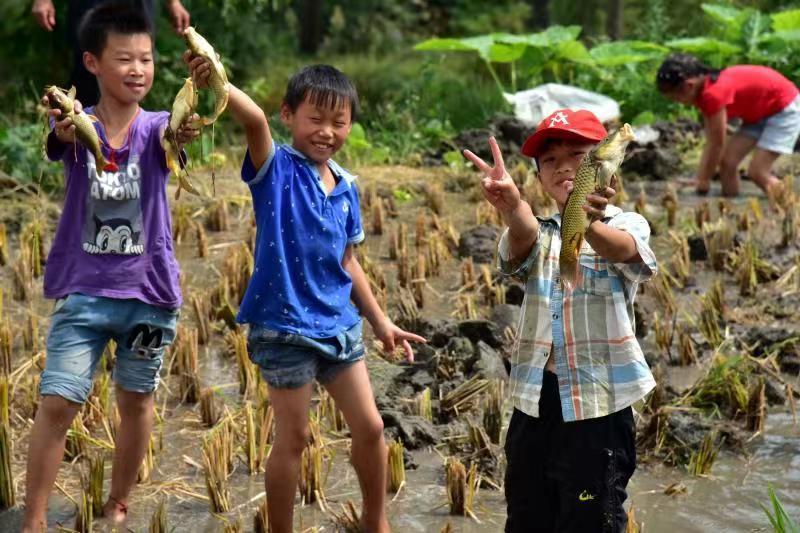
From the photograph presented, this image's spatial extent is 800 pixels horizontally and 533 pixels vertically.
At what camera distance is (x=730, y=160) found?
892 cm

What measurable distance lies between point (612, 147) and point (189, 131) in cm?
134

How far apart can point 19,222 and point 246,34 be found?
7.04 meters

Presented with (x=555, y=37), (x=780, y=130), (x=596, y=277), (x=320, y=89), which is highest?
(x=555, y=37)

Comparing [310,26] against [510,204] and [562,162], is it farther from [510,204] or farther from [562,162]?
[510,204]

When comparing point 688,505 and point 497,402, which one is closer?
point 688,505

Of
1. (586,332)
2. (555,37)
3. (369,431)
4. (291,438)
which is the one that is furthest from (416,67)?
(586,332)

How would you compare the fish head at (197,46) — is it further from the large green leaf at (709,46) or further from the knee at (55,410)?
the large green leaf at (709,46)

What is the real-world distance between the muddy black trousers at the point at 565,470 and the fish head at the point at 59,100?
158cm

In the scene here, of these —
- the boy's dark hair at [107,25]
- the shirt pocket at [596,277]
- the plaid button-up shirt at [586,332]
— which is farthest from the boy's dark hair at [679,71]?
the shirt pocket at [596,277]

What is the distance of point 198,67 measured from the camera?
317 cm

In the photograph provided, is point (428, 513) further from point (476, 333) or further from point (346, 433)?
point (476, 333)

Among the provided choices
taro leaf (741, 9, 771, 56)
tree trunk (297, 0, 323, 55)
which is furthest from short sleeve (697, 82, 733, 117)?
tree trunk (297, 0, 323, 55)

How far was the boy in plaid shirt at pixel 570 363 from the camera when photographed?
3.21m

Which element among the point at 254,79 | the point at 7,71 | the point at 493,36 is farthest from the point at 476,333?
the point at 254,79
